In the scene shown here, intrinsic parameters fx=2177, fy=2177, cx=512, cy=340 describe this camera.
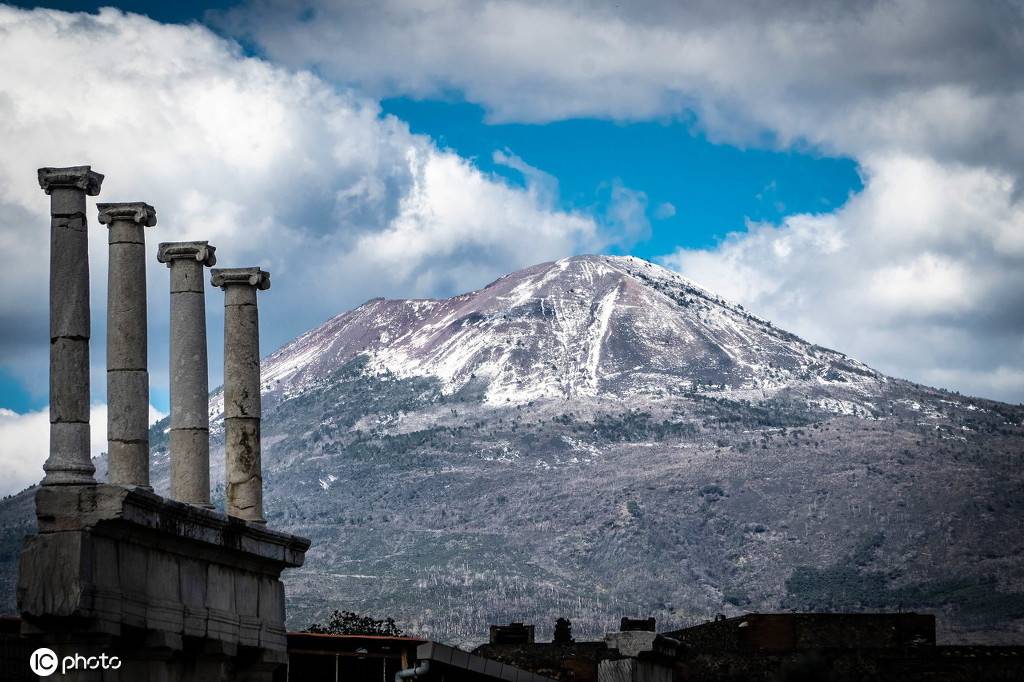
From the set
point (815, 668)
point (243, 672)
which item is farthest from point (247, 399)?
point (815, 668)

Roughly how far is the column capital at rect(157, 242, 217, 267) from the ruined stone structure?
3 centimetres

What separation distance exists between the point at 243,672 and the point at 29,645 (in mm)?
7222

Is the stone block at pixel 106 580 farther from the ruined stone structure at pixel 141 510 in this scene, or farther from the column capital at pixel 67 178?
the column capital at pixel 67 178

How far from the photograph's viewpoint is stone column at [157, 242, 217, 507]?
129 ft

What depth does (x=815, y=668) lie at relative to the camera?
19.5 m

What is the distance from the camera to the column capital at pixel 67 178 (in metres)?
33.2

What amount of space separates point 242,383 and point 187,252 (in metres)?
Answer: 3.13

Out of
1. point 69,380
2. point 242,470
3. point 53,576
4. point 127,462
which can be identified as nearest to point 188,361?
point 242,470

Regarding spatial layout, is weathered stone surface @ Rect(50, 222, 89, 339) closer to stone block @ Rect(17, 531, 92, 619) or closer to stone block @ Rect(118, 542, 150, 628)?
stone block @ Rect(17, 531, 92, 619)

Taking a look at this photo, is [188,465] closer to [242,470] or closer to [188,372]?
[188,372]

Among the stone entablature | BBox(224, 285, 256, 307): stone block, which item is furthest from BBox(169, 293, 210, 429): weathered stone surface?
the stone entablature

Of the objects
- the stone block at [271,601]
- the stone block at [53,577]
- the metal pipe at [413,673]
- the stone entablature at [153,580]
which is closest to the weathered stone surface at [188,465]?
the stone entablature at [153,580]

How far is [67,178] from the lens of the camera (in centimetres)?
3322

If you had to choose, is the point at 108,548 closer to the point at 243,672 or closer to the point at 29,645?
the point at 29,645
